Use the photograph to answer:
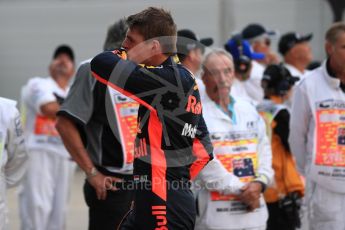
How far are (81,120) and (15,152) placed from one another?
56 centimetres

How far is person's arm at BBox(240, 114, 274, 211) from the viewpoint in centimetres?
563

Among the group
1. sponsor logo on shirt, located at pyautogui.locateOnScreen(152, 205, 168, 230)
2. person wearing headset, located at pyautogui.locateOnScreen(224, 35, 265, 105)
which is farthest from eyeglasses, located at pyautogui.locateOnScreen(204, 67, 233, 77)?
sponsor logo on shirt, located at pyautogui.locateOnScreen(152, 205, 168, 230)

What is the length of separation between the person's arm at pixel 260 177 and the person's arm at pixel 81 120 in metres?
0.94

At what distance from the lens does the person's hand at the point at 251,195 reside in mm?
5621

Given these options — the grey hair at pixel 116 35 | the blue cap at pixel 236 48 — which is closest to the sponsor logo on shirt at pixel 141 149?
the grey hair at pixel 116 35

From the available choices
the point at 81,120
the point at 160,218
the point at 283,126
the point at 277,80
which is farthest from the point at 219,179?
the point at 277,80

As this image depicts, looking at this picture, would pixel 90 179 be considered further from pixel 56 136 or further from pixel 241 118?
pixel 56 136

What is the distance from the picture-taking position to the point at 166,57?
14.0 ft

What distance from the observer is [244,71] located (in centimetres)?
786

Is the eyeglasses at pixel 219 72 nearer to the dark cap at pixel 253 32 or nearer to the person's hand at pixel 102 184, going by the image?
the person's hand at pixel 102 184

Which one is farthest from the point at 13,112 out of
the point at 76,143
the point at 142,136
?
the point at 142,136

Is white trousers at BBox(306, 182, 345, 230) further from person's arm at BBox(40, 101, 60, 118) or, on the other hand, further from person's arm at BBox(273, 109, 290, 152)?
person's arm at BBox(40, 101, 60, 118)

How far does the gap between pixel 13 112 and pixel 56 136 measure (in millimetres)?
3096

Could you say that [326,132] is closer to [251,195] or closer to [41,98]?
[251,195]
